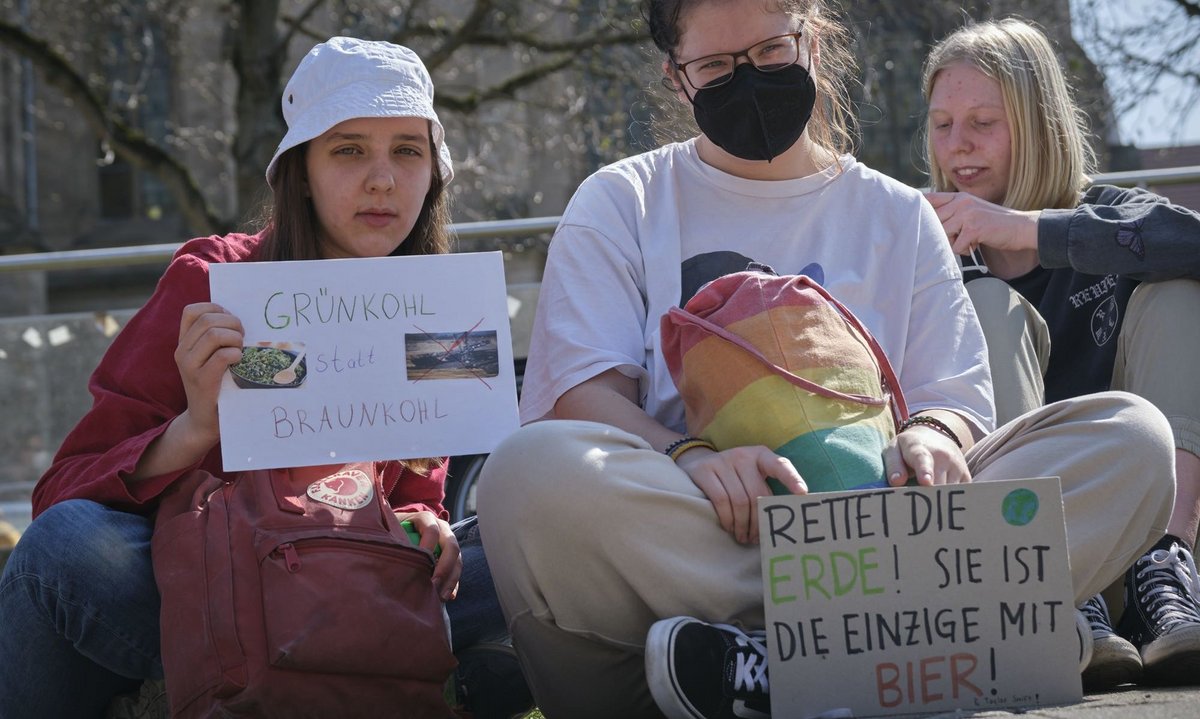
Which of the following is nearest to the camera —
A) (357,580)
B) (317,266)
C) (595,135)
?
(357,580)

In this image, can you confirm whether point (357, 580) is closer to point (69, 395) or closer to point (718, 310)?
point (718, 310)

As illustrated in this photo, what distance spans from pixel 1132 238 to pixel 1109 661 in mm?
1191

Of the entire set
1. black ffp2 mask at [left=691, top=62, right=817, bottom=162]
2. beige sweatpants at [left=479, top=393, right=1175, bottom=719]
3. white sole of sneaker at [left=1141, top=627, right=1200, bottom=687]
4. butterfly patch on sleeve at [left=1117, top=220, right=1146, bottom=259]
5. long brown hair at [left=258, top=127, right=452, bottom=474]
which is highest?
black ffp2 mask at [left=691, top=62, right=817, bottom=162]

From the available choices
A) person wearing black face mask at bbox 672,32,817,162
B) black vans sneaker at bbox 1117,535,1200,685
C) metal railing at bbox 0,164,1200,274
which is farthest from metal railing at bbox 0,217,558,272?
black vans sneaker at bbox 1117,535,1200,685

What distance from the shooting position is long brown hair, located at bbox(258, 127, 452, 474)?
299 cm

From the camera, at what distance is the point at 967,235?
3734mm

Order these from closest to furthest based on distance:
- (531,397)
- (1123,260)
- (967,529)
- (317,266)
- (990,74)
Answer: (967,529) → (317,266) → (531,397) → (1123,260) → (990,74)

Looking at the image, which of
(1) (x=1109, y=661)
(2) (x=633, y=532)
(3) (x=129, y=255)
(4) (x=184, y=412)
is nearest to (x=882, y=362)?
(2) (x=633, y=532)

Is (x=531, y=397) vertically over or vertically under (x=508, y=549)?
over

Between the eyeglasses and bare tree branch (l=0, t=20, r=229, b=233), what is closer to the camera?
the eyeglasses

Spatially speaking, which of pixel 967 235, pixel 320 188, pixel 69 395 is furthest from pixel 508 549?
pixel 69 395

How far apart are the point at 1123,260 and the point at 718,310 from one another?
1383mm

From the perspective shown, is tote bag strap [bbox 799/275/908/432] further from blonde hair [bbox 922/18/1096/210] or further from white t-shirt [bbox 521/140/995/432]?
blonde hair [bbox 922/18/1096/210]

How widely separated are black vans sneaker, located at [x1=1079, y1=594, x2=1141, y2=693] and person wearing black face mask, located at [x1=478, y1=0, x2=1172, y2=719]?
0.52 ft
